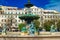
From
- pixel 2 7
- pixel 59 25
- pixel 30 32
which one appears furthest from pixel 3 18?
pixel 30 32

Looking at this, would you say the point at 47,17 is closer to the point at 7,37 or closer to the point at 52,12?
the point at 52,12

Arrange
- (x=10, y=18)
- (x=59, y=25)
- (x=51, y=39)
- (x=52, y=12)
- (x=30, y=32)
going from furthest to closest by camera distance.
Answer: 1. (x=52, y=12)
2. (x=10, y=18)
3. (x=59, y=25)
4. (x=30, y=32)
5. (x=51, y=39)

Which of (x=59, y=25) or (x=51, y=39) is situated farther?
(x=59, y=25)

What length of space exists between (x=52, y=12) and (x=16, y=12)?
12070 millimetres

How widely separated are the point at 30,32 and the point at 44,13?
2113 inches

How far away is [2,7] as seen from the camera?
72812 mm

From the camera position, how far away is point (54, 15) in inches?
2776

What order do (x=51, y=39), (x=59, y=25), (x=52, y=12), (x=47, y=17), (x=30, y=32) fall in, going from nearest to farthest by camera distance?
(x=51, y=39)
(x=30, y=32)
(x=59, y=25)
(x=47, y=17)
(x=52, y=12)

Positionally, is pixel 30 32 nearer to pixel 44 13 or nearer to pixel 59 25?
pixel 59 25

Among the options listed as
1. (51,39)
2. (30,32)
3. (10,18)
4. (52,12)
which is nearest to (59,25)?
(10,18)

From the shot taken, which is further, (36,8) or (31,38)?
(36,8)

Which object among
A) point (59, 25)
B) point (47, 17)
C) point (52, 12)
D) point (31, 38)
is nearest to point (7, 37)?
point (31, 38)

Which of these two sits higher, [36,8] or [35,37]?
[36,8]

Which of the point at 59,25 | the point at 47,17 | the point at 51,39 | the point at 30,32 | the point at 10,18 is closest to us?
the point at 51,39
